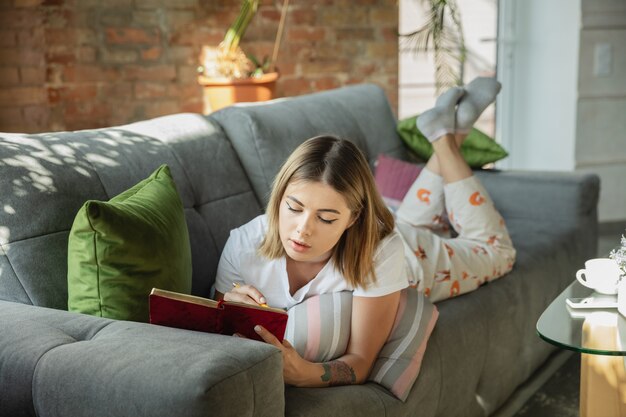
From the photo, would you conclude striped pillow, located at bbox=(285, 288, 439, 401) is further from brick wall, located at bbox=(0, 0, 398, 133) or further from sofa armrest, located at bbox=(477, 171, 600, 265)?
brick wall, located at bbox=(0, 0, 398, 133)

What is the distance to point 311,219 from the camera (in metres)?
1.76

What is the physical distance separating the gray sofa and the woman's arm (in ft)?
0.13

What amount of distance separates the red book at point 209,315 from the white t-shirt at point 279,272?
35 cm

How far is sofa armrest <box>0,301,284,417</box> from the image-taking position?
1249 millimetres

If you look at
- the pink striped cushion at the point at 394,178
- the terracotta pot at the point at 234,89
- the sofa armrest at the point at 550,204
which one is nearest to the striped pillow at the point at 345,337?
the pink striped cushion at the point at 394,178

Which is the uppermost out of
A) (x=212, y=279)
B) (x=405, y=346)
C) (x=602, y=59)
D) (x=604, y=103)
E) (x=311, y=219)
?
(x=602, y=59)

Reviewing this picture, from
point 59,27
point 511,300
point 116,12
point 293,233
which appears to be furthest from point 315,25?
point 293,233

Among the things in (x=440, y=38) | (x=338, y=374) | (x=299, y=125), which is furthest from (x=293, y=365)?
(x=440, y=38)

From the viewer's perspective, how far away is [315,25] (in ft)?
14.8

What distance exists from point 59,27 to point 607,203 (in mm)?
3212

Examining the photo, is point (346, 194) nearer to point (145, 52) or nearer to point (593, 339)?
point (593, 339)

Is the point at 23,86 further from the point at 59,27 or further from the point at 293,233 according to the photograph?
the point at 293,233

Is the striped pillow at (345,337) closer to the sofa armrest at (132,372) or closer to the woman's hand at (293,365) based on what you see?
the woman's hand at (293,365)

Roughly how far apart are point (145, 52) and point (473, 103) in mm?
1916
